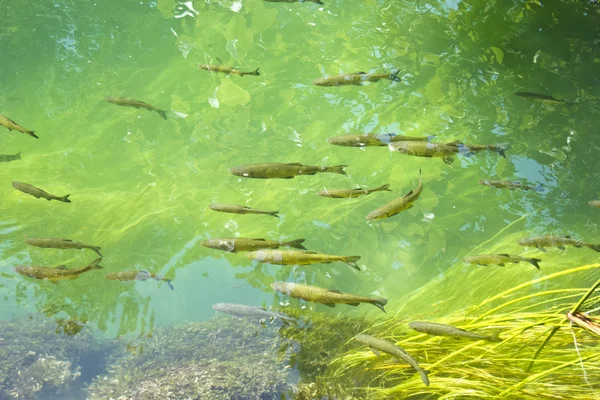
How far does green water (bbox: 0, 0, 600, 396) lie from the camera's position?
4637mm

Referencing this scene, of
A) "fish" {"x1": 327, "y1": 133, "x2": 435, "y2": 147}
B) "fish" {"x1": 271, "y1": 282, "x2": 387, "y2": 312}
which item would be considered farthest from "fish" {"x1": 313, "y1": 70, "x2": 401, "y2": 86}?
"fish" {"x1": 271, "y1": 282, "x2": 387, "y2": 312}

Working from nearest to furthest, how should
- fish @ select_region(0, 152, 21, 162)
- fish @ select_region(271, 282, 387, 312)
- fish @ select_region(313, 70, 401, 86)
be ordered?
fish @ select_region(271, 282, 387, 312) → fish @ select_region(313, 70, 401, 86) → fish @ select_region(0, 152, 21, 162)

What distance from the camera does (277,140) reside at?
5.75m

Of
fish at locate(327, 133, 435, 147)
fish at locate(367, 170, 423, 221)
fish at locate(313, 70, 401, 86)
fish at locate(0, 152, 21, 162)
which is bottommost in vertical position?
fish at locate(0, 152, 21, 162)

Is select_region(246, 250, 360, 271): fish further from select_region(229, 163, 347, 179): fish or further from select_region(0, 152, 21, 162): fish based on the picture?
select_region(0, 152, 21, 162): fish

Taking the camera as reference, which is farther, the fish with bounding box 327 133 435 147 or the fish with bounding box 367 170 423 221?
the fish with bounding box 327 133 435 147

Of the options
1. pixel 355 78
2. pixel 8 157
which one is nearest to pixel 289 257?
pixel 355 78

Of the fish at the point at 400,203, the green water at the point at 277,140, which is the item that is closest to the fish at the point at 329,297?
the fish at the point at 400,203

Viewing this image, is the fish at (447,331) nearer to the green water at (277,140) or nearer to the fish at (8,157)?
the green water at (277,140)

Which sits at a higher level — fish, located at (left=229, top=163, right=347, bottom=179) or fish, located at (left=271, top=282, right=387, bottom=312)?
fish, located at (left=229, top=163, right=347, bottom=179)

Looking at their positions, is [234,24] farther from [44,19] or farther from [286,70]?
[44,19]

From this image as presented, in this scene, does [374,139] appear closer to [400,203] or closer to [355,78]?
[400,203]

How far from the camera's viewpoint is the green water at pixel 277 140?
15.2ft

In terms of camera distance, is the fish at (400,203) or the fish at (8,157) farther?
the fish at (8,157)
